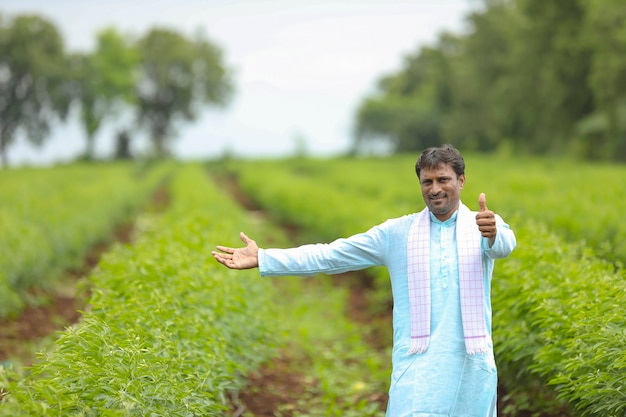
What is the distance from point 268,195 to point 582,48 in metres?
16.2

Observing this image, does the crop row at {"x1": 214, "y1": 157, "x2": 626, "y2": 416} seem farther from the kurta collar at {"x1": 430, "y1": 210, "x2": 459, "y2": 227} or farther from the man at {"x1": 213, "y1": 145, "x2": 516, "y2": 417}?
the kurta collar at {"x1": 430, "y1": 210, "x2": 459, "y2": 227}

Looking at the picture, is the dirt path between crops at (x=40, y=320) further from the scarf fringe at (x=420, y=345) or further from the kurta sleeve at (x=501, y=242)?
the kurta sleeve at (x=501, y=242)

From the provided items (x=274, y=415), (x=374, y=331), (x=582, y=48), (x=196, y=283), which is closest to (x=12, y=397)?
(x=196, y=283)

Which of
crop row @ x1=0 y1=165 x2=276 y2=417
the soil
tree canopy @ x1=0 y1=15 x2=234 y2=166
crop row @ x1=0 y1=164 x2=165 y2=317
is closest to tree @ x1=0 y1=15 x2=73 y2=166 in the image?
tree canopy @ x1=0 y1=15 x2=234 y2=166

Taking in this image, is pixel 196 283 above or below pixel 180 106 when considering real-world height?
below

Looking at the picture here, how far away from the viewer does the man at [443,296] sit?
394 cm

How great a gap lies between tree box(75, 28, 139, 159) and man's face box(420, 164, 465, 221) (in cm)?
6606

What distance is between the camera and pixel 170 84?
249 ft

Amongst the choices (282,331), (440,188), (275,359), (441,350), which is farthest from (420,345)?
(275,359)

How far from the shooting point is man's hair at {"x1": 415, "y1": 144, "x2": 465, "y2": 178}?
4051 millimetres

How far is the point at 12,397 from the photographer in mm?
3625

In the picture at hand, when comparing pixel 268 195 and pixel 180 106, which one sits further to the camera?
pixel 180 106

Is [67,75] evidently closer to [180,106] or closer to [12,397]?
[180,106]

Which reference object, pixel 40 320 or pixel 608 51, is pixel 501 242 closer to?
pixel 40 320
